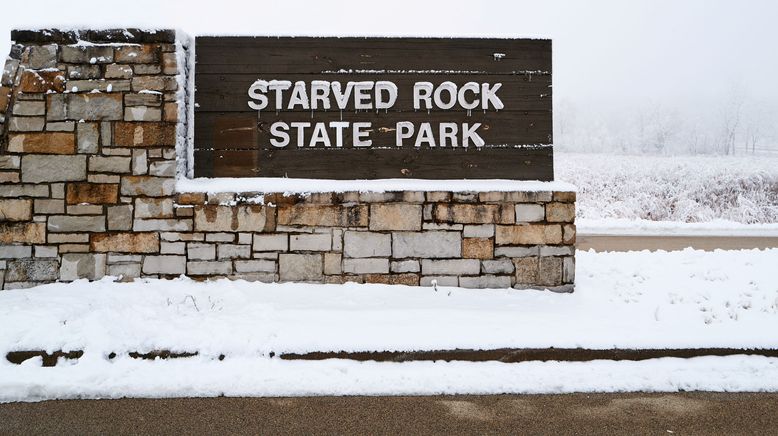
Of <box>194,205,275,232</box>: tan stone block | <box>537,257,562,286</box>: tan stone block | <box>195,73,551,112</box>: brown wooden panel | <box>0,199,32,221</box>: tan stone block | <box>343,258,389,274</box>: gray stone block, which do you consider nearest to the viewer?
<box>0,199,32,221</box>: tan stone block

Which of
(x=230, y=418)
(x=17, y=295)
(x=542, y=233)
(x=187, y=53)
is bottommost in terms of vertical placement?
(x=230, y=418)

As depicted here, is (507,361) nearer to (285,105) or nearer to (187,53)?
(285,105)

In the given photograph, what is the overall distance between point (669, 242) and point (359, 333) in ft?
27.4

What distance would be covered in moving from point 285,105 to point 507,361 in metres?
3.68

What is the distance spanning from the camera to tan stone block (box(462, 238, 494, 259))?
5.65m

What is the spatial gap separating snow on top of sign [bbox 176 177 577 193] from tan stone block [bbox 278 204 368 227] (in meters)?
0.19

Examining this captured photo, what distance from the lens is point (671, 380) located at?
3926mm

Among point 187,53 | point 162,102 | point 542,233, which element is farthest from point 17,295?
point 542,233

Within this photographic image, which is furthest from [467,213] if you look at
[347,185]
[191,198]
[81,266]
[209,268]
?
[81,266]

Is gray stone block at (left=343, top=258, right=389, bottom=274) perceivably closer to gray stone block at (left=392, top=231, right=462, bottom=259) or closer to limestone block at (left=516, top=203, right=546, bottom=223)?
gray stone block at (left=392, top=231, right=462, bottom=259)

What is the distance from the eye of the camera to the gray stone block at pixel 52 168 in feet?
17.7

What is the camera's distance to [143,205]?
5.47 meters

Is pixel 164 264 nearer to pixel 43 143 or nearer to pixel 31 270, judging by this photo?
pixel 31 270

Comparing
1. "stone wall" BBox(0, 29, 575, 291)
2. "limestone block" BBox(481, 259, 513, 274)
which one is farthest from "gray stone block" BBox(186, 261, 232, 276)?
"limestone block" BBox(481, 259, 513, 274)
